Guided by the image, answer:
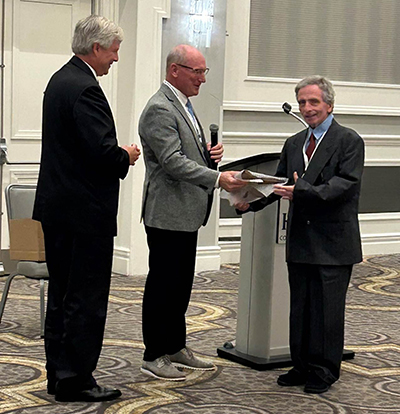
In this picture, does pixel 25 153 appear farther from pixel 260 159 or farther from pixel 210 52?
pixel 260 159

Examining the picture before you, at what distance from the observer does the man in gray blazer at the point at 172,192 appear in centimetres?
428

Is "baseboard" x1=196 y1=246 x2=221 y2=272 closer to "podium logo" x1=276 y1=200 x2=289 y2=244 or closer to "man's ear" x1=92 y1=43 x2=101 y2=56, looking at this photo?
"podium logo" x1=276 y1=200 x2=289 y2=244

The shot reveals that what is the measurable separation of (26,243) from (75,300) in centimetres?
152

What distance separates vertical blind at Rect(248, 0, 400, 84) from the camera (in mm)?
8500

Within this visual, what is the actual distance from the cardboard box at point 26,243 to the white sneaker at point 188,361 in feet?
3.84

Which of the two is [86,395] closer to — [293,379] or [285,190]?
[293,379]

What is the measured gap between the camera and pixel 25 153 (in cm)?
734

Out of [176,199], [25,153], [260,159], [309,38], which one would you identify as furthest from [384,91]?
[176,199]

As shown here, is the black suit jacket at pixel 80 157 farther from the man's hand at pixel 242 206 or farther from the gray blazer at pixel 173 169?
the man's hand at pixel 242 206

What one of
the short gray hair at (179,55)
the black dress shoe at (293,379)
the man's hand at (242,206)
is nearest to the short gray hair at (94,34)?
the short gray hair at (179,55)

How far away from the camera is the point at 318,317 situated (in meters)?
4.35

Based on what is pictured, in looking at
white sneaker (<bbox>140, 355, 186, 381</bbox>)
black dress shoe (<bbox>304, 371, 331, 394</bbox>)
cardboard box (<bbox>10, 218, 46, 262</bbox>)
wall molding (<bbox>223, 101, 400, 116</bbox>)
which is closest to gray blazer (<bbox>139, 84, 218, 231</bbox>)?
white sneaker (<bbox>140, 355, 186, 381</bbox>)

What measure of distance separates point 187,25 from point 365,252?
3.15 metres

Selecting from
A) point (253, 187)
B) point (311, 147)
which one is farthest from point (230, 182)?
point (311, 147)
